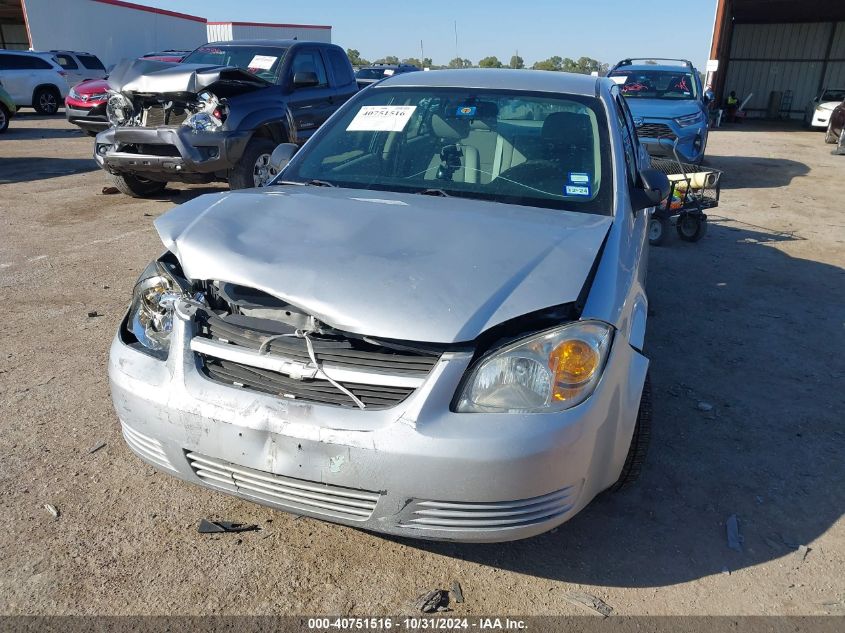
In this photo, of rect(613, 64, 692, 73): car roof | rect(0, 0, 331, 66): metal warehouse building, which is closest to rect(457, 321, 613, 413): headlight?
rect(613, 64, 692, 73): car roof

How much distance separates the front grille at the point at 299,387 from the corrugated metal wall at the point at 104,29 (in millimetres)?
30025

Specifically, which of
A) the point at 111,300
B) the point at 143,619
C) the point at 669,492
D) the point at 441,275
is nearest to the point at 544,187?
the point at 441,275

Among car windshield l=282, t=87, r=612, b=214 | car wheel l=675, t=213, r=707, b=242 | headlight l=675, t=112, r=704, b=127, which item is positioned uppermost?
car windshield l=282, t=87, r=612, b=214

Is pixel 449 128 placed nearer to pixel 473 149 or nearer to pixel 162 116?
pixel 473 149

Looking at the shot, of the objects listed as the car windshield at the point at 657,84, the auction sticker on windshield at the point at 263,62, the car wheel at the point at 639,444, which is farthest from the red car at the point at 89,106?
the car wheel at the point at 639,444

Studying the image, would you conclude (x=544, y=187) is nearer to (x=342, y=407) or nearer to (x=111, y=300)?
(x=342, y=407)

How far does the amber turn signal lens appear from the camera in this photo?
204cm

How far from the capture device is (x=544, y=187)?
3.01 m

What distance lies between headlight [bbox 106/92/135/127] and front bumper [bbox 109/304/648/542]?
20.2ft

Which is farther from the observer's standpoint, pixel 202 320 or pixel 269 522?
pixel 269 522

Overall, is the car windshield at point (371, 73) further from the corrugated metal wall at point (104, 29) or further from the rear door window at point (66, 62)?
the corrugated metal wall at point (104, 29)

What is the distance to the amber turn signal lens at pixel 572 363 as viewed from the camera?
2.04 metres

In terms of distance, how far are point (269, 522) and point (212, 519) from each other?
0.22 meters

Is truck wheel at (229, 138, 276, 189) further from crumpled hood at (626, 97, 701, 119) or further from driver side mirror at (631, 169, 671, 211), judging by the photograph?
crumpled hood at (626, 97, 701, 119)
